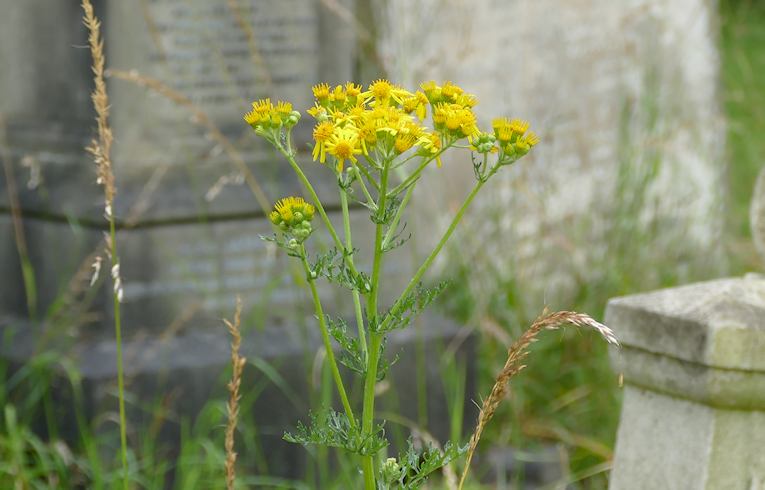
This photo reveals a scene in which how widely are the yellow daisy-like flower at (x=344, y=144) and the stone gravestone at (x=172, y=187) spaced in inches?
72.0

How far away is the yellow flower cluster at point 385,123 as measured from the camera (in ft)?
4.18

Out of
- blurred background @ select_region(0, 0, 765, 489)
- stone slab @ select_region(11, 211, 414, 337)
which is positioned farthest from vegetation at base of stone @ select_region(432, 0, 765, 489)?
stone slab @ select_region(11, 211, 414, 337)

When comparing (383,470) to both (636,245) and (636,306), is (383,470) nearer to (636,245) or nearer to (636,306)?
(636,306)

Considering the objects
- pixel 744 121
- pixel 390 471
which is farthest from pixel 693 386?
pixel 744 121

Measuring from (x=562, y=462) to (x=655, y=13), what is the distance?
228 cm

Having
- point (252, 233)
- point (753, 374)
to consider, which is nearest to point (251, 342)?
point (252, 233)

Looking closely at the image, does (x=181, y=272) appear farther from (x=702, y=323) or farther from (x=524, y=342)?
(x=524, y=342)

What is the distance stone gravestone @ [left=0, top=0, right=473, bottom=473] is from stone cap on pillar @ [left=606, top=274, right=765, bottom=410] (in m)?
1.36

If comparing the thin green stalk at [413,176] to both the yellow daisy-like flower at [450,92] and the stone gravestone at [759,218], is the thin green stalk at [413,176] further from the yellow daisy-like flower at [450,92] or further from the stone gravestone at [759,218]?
the stone gravestone at [759,218]

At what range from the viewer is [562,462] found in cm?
321

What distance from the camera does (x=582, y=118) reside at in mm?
4723

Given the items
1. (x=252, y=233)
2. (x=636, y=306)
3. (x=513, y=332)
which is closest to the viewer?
(x=636, y=306)

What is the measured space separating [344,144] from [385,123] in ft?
0.19

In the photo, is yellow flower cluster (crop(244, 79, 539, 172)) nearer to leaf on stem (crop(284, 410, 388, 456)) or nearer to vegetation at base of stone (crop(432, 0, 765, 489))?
leaf on stem (crop(284, 410, 388, 456))
